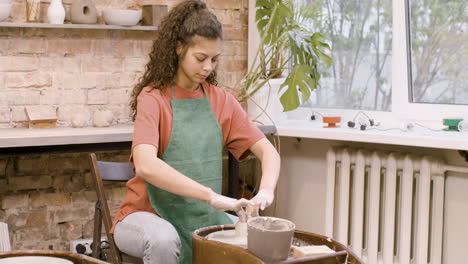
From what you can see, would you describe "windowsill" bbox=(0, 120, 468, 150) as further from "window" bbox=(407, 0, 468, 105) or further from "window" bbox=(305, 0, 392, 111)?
"window" bbox=(305, 0, 392, 111)

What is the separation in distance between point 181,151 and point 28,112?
1.10 metres

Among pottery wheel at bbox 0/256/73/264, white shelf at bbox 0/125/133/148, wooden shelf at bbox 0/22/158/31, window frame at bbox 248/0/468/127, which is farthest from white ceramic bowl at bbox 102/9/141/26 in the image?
pottery wheel at bbox 0/256/73/264

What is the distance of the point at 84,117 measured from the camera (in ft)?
9.60

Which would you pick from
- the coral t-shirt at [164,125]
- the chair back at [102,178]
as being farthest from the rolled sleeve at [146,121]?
the chair back at [102,178]

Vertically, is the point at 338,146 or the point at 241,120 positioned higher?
the point at 241,120

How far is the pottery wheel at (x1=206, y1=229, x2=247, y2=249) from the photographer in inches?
62.4

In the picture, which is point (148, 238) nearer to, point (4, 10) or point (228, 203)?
point (228, 203)

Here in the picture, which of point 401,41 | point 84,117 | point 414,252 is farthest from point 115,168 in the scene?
point 401,41

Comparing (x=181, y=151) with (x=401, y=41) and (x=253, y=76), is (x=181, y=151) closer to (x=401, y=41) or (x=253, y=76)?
(x=253, y=76)

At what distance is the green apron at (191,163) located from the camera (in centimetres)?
196

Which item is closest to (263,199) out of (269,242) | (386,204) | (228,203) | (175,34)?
(228,203)

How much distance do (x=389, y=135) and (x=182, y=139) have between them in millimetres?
1038

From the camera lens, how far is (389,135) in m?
2.64

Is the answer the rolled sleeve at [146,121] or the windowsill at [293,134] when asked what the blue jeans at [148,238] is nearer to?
the rolled sleeve at [146,121]
